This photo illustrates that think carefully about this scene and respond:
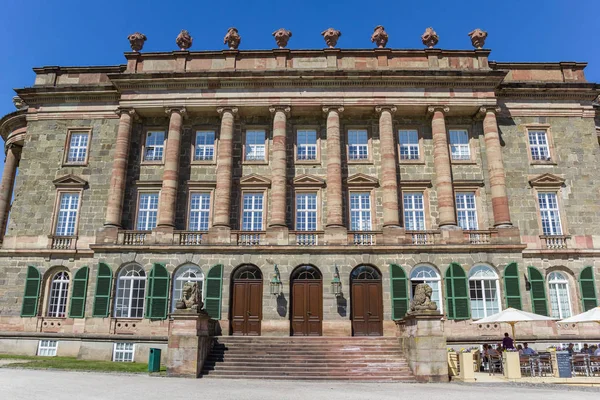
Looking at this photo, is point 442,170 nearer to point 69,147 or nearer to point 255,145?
point 255,145

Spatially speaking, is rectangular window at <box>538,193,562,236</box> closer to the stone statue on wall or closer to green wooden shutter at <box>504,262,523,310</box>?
green wooden shutter at <box>504,262,523,310</box>

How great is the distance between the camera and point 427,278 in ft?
81.4

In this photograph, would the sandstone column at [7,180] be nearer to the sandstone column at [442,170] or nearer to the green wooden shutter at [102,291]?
the green wooden shutter at [102,291]

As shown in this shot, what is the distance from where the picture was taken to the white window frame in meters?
27.2

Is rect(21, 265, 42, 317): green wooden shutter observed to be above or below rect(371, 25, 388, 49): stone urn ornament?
below

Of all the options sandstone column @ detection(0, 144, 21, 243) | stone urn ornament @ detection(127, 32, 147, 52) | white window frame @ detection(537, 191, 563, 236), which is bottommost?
white window frame @ detection(537, 191, 563, 236)

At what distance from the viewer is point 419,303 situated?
61.6 ft

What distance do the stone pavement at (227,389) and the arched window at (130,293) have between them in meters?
7.13

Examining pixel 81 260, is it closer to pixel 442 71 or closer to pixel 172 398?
pixel 172 398

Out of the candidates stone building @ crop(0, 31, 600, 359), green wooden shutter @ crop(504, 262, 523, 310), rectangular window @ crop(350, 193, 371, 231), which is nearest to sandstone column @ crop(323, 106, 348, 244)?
stone building @ crop(0, 31, 600, 359)

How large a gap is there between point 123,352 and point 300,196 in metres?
12.3

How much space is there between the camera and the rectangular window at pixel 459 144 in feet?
93.6

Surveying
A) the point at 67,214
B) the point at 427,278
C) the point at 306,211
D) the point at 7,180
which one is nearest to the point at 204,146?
the point at 306,211

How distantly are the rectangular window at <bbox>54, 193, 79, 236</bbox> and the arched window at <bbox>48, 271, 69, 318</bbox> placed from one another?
2.36 metres
